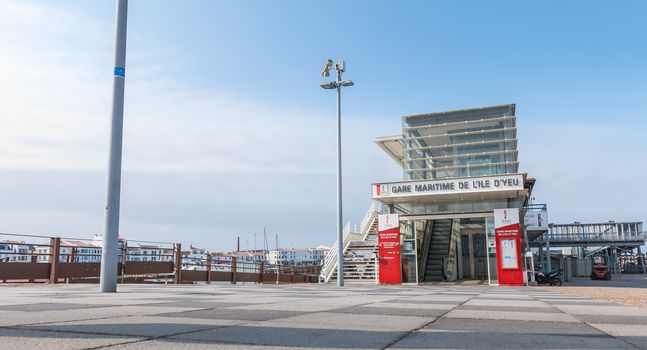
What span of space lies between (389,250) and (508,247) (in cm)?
551

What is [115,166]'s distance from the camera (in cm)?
1012

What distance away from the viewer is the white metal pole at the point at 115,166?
32.4ft

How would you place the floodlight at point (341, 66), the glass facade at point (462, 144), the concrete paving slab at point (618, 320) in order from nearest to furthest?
1. the concrete paving slab at point (618, 320)
2. the floodlight at point (341, 66)
3. the glass facade at point (462, 144)

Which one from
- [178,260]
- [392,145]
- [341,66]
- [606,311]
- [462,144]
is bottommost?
[606,311]

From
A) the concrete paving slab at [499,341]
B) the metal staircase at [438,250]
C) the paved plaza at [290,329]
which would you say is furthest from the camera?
the metal staircase at [438,250]

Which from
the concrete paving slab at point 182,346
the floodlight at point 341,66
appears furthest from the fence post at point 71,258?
the concrete paving slab at point 182,346

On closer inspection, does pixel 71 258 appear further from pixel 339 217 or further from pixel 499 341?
pixel 499 341

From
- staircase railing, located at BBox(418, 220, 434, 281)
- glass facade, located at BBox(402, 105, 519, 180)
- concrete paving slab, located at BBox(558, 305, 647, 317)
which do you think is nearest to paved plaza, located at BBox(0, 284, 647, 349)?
concrete paving slab, located at BBox(558, 305, 647, 317)

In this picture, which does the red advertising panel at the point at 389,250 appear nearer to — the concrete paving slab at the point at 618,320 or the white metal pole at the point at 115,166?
the white metal pole at the point at 115,166

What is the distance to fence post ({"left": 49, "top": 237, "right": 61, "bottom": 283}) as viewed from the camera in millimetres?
15008

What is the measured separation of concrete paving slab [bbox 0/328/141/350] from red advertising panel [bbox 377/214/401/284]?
22551mm

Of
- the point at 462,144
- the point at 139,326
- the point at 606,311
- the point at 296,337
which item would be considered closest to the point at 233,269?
the point at 462,144

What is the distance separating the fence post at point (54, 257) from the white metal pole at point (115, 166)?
613cm

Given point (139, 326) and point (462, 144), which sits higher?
point (462, 144)
